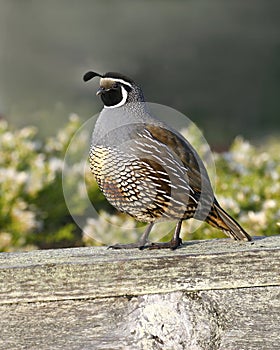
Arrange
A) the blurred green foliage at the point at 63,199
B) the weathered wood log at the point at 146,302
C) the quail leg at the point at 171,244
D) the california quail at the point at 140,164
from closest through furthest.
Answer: the weathered wood log at the point at 146,302 → the quail leg at the point at 171,244 → the california quail at the point at 140,164 → the blurred green foliage at the point at 63,199

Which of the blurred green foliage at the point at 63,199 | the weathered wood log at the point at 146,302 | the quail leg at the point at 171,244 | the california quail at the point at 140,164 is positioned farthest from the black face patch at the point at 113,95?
the blurred green foliage at the point at 63,199

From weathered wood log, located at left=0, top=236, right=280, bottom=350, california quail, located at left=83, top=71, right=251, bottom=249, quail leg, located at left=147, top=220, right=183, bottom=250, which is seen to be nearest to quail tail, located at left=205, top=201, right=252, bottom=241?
california quail, located at left=83, top=71, right=251, bottom=249

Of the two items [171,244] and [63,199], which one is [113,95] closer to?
[171,244]

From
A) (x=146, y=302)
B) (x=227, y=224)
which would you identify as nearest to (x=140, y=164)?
(x=227, y=224)

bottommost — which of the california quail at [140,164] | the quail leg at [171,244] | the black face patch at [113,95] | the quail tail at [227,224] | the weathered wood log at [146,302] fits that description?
the weathered wood log at [146,302]

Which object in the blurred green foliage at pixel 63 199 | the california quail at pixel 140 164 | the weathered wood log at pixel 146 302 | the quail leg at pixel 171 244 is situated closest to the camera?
the weathered wood log at pixel 146 302

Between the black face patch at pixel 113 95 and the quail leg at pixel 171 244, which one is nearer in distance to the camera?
the quail leg at pixel 171 244

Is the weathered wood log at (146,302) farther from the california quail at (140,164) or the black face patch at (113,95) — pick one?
the black face patch at (113,95)

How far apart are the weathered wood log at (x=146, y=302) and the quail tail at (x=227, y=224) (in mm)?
350

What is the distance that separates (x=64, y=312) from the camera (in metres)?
2.15

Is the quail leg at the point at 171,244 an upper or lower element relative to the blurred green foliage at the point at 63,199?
lower

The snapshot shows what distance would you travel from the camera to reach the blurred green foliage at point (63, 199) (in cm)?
440

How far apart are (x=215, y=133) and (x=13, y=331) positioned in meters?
9.64

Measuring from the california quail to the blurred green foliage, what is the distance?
144 centimetres
